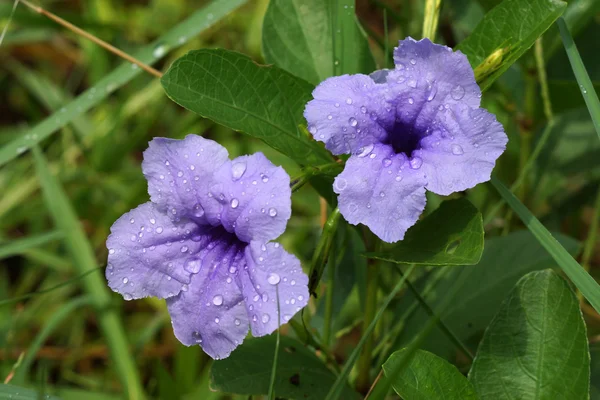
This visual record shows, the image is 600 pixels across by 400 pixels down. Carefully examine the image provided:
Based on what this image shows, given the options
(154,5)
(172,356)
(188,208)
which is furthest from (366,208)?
(154,5)

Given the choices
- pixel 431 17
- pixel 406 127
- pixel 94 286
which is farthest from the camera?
pixel 94 286

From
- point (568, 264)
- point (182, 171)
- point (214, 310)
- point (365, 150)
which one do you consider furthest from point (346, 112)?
point (568, 264)

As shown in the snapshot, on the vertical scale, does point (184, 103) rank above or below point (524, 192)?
above

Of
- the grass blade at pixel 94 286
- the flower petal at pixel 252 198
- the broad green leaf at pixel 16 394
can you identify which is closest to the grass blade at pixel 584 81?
the flower petal at pixel 252 198

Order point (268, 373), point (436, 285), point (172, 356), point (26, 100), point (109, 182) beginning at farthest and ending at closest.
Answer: point (26, 100)
point (109, 182)
point (172, 356)
point (436, 285)
point (268, 373)

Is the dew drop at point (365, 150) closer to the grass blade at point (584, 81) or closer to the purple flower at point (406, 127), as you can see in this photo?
the purple flower at point (406, 127)

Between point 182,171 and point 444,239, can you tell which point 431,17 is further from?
point 182,171

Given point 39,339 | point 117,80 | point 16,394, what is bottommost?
point 39,339

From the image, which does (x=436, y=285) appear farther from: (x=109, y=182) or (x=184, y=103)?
(x=109, y=182)

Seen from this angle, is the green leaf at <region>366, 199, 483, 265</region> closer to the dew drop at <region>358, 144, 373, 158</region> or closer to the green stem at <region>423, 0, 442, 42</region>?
the dew drop at <region>358, 144, 373, 158</region>
